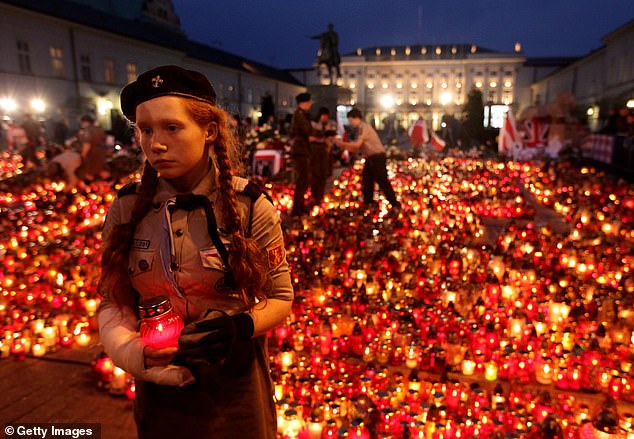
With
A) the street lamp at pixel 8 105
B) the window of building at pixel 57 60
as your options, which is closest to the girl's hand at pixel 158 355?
the street lamp at pixel 8 105

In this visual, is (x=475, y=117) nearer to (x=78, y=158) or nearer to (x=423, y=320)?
(x=78, y=158)

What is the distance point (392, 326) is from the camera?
4359 millimetres

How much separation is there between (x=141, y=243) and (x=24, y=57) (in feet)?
101

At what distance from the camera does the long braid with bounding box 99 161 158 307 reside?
1.65 metres

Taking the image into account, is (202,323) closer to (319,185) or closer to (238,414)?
(238,414)

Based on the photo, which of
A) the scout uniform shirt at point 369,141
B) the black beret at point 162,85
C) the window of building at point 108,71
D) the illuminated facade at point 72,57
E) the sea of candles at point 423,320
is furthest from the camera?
the window of building at point 108,71

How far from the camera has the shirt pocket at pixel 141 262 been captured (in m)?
1.65

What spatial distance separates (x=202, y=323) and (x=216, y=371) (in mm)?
328

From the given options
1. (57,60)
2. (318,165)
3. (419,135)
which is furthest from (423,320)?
(57,60)

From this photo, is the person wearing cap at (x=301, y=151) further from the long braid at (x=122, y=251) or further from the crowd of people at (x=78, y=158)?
the long braid at (x=122, y=251)

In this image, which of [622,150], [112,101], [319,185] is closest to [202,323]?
[319,185]

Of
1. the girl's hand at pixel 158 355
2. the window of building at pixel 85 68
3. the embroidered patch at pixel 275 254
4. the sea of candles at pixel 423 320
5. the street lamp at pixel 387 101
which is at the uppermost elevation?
the street lamp at pixel 387 101

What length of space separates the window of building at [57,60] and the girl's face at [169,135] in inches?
1256

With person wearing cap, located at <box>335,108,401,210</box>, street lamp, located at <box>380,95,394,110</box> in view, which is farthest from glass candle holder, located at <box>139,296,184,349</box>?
street lamp, located at <box>380,95,394,110</box>
